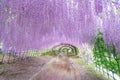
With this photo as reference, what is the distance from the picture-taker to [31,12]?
14.8 feet

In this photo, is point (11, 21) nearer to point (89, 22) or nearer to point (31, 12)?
point (31, 12)

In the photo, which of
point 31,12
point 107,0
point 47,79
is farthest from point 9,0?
point 47,79

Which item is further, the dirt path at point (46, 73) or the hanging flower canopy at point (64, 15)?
the dirt path at point (46, 73)

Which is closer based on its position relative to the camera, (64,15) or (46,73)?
(64,15)

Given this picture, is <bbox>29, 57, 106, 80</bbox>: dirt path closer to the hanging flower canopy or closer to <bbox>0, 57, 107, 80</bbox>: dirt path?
<bbox>0, 57, 107, 80</bbox>: dirt path

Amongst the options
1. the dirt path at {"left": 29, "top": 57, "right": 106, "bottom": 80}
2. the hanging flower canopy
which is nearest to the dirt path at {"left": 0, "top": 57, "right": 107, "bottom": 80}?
the dirt path at {"left": 29, "top": 57, "right": 106, "bottom": 80}

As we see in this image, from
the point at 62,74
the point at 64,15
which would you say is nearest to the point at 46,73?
the point at 62,74

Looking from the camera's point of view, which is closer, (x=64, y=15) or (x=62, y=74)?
(x=64, y=15)

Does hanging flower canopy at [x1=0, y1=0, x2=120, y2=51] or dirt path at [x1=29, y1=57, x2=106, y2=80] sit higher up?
hanging flower canopy at [x1=0, y1=0, x2=120, y2=51]

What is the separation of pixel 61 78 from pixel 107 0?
8.59ft

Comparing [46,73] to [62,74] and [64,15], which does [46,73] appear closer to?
[62,74]

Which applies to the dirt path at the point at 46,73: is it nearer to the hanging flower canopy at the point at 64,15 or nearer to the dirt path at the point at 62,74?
the dirt path at the point at 62,74

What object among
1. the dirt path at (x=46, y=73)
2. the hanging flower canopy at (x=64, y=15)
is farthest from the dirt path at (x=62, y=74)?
the hanging flower canopy at (x=64, y=15)

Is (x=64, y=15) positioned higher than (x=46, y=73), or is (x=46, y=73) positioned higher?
(x=64, y=15)
